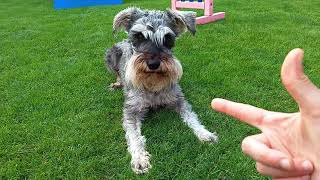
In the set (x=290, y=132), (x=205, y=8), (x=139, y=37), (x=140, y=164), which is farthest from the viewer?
(x=205, y=8)

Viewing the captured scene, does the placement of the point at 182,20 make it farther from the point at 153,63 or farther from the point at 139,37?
the point at 153,63

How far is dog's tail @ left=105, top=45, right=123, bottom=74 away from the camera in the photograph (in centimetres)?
689

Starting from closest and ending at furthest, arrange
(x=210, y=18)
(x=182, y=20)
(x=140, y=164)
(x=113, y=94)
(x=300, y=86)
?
(x=300, y=86) < (x=140, y=164) < (x=182, y=20) < (x=113, y=94) < (x=210, y=18)

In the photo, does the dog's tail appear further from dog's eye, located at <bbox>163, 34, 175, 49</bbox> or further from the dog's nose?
the dog's nose

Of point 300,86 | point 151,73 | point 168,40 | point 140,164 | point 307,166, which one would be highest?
point 300,86

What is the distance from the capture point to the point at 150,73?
5.11 meters

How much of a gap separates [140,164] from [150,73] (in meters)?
1.29

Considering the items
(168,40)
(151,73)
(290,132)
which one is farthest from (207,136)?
(290,132)

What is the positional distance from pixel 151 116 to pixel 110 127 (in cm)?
61

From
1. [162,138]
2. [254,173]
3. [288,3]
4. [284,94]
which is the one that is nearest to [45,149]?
[162,138]

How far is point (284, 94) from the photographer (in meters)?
5.82

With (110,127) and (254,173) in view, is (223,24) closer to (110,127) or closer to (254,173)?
(110,127)

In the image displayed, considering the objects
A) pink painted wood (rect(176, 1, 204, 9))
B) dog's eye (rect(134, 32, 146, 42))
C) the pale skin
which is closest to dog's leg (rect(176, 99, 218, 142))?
dog's eye (rect(134, 32, 146, 42))

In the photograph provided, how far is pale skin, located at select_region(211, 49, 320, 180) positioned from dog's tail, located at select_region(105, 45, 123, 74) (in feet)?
17.7
